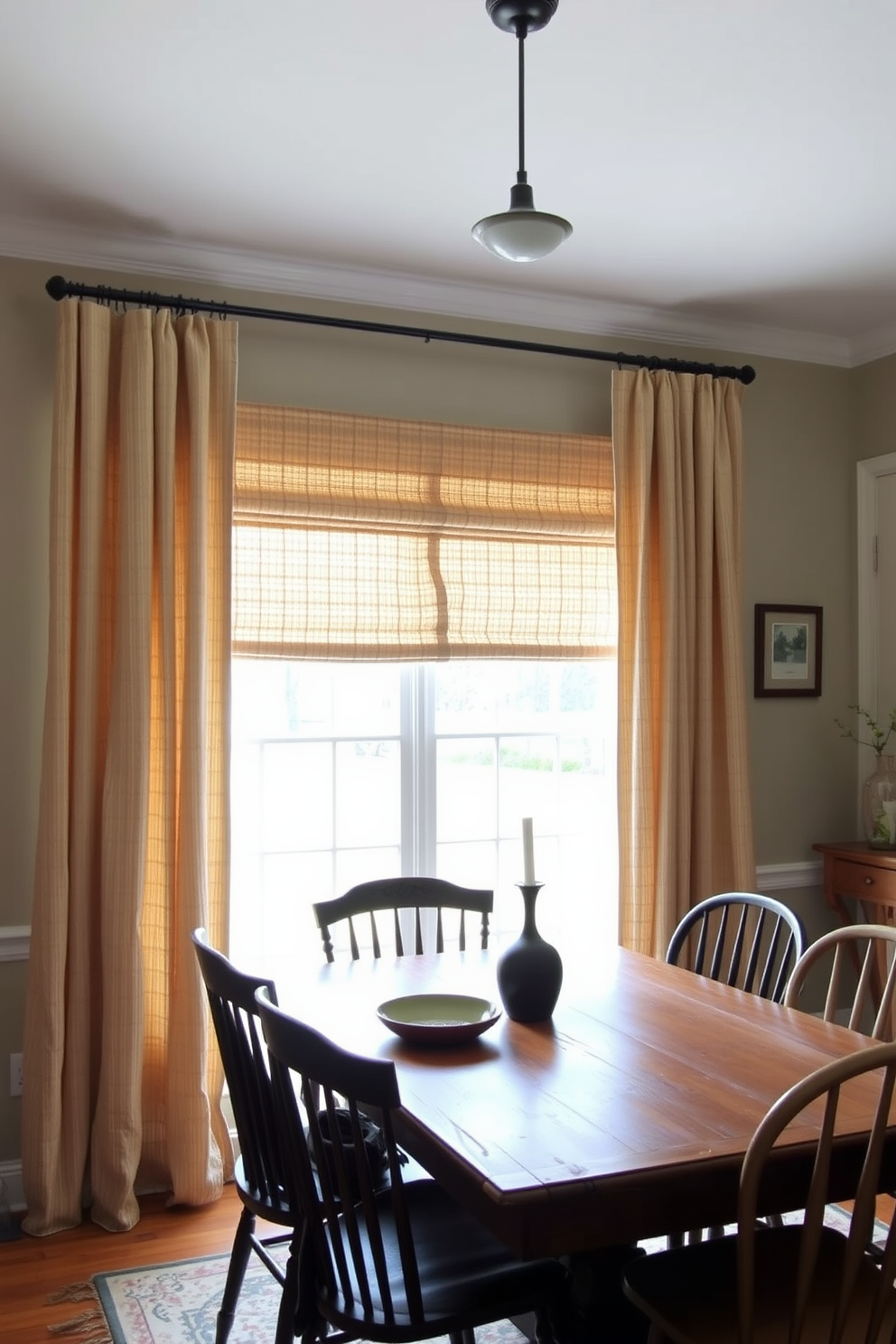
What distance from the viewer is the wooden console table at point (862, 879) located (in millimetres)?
3896

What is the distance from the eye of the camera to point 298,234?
3.36 metres

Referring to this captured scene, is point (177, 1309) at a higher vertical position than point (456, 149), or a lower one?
lower

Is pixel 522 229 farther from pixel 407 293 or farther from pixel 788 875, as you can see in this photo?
pixel 788 875

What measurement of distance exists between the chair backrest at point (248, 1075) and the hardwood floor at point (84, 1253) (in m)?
0.91

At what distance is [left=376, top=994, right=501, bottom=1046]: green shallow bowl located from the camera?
2.13 meters

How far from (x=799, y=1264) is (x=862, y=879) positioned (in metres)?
2.61

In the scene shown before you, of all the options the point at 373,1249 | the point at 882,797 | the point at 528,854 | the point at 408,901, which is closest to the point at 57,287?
the point at 408,901

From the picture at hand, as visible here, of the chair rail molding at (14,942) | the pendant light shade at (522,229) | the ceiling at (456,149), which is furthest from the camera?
the chair rail molding at (14,942)

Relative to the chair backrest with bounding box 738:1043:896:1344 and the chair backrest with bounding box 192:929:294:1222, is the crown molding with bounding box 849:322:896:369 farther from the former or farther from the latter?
the chair backrest with bounding box 192:929:294:1222

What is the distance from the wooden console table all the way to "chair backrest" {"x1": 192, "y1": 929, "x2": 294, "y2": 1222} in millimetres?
2552

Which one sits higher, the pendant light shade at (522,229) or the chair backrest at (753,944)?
the pendant light shade at (522,229)

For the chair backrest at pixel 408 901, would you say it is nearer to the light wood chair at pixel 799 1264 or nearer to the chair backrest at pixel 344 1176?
the chair backrest at pixel 344 1176

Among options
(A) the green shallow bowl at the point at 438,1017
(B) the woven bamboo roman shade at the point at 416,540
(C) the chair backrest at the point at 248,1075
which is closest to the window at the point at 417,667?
(B) the woven bamboo roman shade at the point at 416,540

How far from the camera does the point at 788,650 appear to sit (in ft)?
14.2
